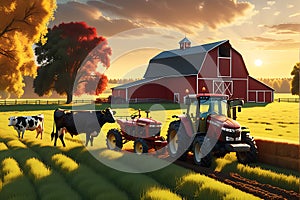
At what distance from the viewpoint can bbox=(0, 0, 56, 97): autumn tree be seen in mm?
23875

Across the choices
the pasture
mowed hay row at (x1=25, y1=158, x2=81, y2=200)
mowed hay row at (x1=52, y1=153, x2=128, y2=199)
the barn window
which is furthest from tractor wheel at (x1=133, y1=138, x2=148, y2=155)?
the barn window

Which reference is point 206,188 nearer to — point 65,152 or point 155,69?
point 65,152

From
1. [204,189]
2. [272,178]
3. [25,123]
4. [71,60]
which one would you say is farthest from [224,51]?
[204,189]

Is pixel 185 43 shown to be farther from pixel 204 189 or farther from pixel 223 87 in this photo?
pixel 204 189

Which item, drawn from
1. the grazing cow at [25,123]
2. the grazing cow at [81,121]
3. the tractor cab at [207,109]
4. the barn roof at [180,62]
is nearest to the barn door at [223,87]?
the barn roof at [180,62]

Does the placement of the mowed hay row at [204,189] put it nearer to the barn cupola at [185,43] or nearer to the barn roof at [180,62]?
the barn roof at [180,62]

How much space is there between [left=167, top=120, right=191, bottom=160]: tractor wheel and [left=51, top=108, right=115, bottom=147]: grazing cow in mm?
3890

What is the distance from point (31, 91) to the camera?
12762 cm

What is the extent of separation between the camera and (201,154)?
40.7 feet

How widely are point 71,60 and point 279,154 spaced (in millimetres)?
51118

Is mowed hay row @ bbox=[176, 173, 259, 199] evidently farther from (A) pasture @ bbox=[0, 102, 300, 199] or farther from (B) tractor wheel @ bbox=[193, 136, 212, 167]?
(B) tractor wheel @ bbox=[193, 136, 212, 167]

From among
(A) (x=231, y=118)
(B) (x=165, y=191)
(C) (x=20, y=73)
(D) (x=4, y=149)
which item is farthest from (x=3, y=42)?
(B) (x=165, y=191)

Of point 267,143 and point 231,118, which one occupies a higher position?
point 231,118

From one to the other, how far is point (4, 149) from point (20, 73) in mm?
12195
